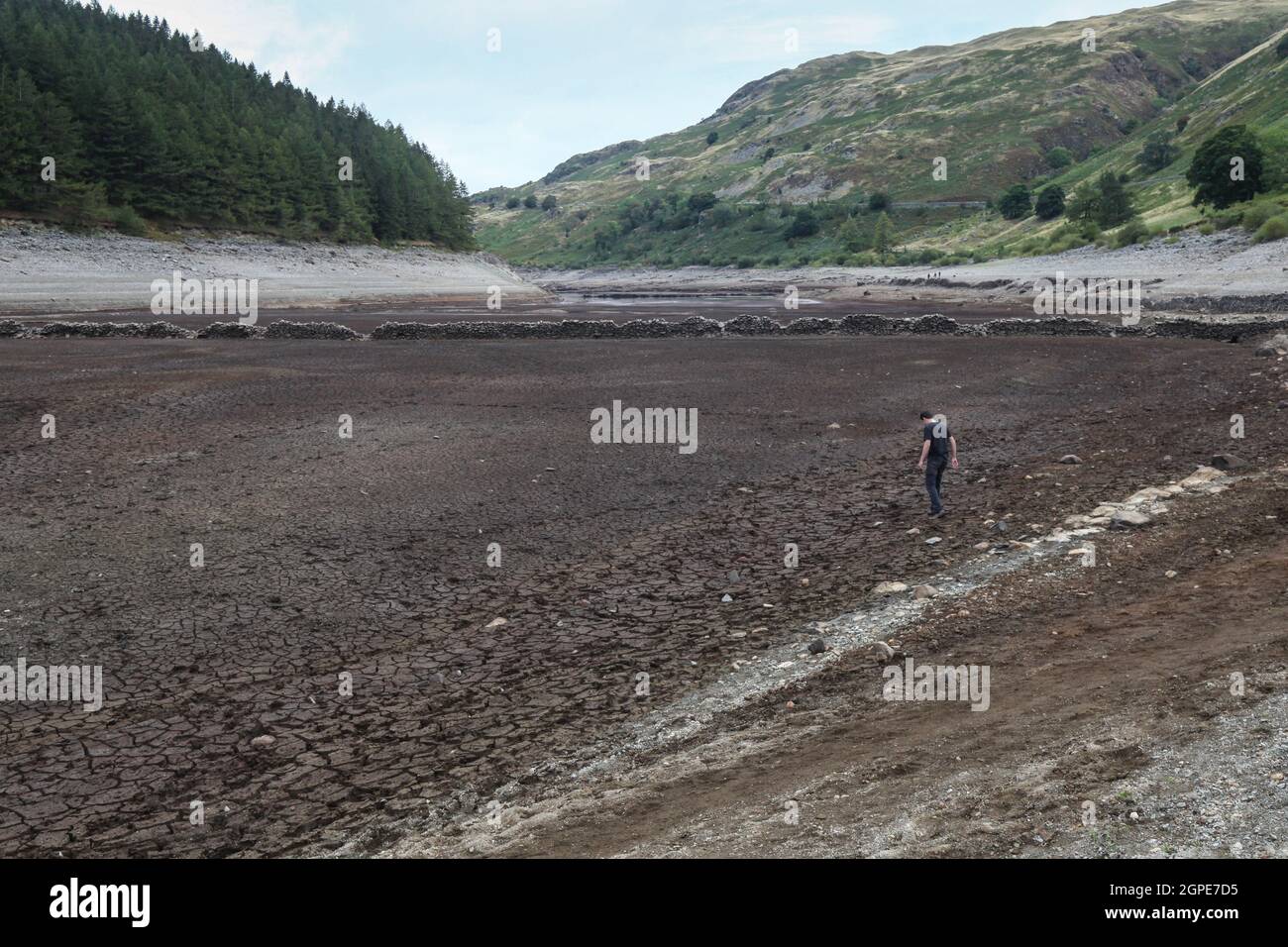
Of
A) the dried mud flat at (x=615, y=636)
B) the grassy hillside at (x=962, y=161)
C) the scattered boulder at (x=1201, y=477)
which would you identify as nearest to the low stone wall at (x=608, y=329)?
the dried mud flat at (x=615, y=636)

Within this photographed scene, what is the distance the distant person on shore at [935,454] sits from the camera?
41.4 ft

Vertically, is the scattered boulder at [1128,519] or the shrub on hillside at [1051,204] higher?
the shrub on hillside at [1051,204]

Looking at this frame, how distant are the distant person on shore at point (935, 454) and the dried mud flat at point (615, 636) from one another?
0.44 m

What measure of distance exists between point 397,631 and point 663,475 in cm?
697

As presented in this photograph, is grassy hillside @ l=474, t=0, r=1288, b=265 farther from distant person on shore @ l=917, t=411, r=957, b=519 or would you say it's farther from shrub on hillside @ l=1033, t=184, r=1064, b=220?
distant person on shore @ l=917, t=411, r=957, b=519

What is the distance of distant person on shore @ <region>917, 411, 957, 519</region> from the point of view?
41.4ft

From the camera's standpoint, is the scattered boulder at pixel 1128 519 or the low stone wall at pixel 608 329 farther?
the low stone wall at pixel 608 329

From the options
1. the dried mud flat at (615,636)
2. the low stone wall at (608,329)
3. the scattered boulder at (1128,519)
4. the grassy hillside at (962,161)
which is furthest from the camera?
the grassy hillside at (962,161)

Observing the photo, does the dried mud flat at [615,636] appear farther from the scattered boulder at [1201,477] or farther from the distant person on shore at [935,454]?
the distant person on shore at [935,454]

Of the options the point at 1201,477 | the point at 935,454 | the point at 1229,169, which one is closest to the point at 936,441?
the point at 935,454

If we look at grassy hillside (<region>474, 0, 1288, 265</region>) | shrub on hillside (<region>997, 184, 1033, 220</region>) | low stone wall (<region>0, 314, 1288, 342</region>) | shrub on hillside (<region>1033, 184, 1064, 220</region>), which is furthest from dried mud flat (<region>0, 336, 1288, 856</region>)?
shrub on hillside (<region>997, 184, 1033, 220</region>)

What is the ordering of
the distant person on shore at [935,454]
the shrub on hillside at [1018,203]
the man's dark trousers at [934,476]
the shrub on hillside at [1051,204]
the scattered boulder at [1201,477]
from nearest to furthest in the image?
the distant person on shore at [935,454] → the man's dark trousers at [934,476] → the scattered boulder at [1201,477] → the shrub on hillside at [1051,204] → the shrub on hillside at [1018,203]

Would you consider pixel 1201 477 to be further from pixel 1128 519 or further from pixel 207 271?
pixel 207 271

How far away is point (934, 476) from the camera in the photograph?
505 inches
